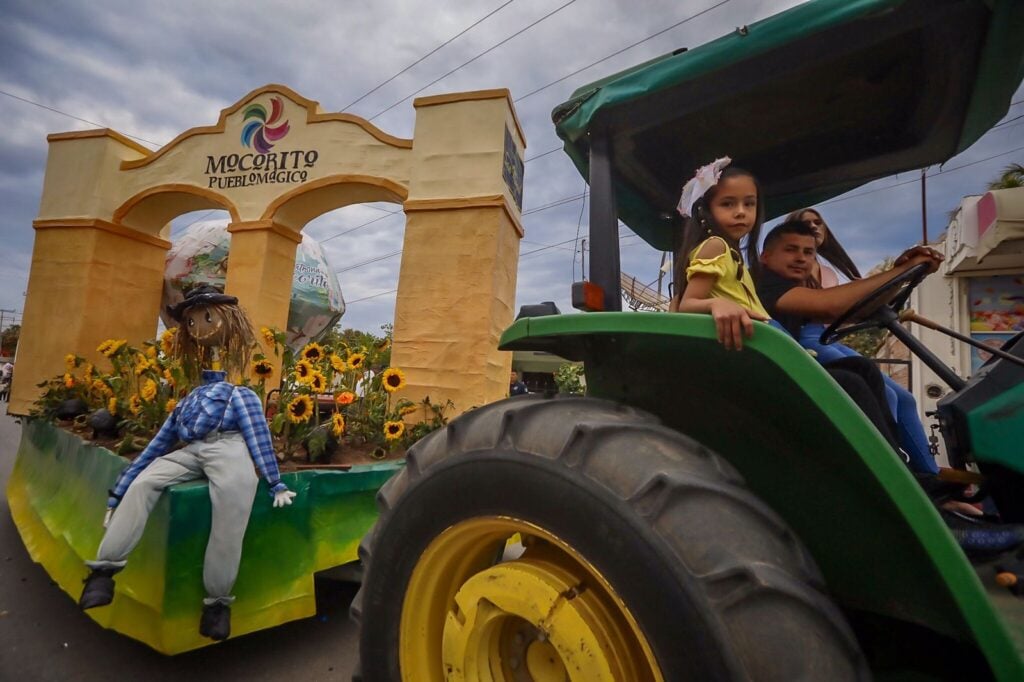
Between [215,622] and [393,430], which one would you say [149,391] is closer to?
[393,430]

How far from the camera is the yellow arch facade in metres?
5.23

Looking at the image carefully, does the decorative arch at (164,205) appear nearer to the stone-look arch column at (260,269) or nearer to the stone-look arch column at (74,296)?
the stone-look arch column at (74,296)

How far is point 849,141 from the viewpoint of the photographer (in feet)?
5.98

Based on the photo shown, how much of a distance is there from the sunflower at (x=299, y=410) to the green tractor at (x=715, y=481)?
2.43 metres

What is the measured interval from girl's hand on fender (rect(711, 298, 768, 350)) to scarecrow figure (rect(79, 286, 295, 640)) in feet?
7.97

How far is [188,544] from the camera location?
2.36 metres

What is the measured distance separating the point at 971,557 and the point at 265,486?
2940 millimetres

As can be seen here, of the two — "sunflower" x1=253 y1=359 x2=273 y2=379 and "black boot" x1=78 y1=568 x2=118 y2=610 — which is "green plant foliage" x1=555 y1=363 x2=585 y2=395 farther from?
"black boot" x1=78 y1=568 x2=118 y2=610

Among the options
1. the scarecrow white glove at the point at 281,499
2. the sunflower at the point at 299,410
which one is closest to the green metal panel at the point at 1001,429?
the scarecrow white glove at the point at 281,499

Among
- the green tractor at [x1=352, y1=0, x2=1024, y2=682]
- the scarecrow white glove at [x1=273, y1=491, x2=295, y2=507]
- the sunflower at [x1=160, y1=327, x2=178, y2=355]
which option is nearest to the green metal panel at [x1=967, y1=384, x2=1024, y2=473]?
the green tractor at [x1=352, y1=0, x2=1024, y2=682]

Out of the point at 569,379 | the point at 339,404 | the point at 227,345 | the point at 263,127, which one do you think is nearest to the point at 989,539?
the point at 227,345

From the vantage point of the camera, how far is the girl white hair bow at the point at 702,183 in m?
1.47

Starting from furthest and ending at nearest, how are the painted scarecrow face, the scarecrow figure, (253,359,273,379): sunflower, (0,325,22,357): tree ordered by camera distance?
(0,325,22,357): tree → (253,359,273,379): sunflower → the painted scarecrow face → the scarecrow figure

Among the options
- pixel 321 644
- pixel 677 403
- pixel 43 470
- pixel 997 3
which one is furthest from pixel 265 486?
pixel 997 3
